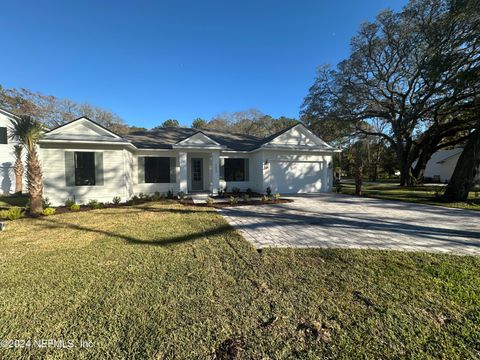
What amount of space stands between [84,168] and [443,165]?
125ft

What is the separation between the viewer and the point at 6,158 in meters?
15.7

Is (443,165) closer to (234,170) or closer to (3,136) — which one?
(234,170)

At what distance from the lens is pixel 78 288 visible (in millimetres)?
3074

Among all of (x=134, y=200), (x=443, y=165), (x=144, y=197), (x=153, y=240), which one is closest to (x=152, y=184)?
(x=144, y=197)

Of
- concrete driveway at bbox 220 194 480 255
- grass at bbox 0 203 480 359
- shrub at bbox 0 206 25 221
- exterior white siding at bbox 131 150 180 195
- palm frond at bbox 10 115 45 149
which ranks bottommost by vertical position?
grass at bbox 0 203 480 359

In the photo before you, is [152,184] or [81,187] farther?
[152,184]

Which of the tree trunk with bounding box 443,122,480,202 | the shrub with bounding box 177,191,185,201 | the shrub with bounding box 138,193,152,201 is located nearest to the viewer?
the tree trunk with bounding box 443,122,480,202

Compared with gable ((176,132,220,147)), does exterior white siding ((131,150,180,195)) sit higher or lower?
lower

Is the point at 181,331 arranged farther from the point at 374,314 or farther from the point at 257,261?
the point at 374,314

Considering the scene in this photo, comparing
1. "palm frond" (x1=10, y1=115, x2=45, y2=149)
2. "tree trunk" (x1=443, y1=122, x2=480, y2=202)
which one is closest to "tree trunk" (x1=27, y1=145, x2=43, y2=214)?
"palm frond" (x1=10, y1=115, x2=45, y2=149)

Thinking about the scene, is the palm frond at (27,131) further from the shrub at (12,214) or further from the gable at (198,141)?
the gable at (198,141)

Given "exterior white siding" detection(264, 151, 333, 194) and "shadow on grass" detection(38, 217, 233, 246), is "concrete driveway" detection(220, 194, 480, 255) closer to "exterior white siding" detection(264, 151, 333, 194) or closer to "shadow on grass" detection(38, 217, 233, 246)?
"shadow on grass" detection(38, 217, 233, 246)

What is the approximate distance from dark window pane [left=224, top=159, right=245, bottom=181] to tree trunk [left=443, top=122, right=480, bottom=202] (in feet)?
36.6

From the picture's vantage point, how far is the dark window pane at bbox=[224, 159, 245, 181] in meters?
14.1
